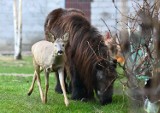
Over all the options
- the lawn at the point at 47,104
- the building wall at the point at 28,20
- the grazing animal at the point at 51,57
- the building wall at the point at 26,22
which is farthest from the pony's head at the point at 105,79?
the building wall at the point at 26,22

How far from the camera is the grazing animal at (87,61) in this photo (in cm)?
689

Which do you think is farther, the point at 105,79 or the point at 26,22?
the point at 26,22

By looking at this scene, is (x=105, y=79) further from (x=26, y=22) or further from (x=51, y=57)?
(x=26, y=22)

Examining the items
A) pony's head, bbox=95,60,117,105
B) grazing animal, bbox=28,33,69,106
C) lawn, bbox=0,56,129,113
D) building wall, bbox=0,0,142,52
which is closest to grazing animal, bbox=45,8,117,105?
pony's head, bbox=95,60,117,105

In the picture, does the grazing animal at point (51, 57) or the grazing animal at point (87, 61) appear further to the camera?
the grazing animal at point (87, 61)

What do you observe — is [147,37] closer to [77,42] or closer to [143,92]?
[143,92]

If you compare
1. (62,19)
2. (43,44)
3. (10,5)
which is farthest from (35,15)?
(43,44)

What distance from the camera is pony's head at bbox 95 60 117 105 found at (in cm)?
686

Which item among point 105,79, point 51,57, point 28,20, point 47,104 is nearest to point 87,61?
point 105,79

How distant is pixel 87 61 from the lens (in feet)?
23.2

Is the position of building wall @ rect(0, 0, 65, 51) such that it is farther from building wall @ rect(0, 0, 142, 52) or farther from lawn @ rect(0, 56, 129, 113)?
lawn @ rect(0, 56, 129, 113)

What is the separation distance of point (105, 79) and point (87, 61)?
1.35 ft

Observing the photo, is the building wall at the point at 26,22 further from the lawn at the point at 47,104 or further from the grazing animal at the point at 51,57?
the grazing animal at the point at 51,57

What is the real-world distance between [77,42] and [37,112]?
4.85 ft
